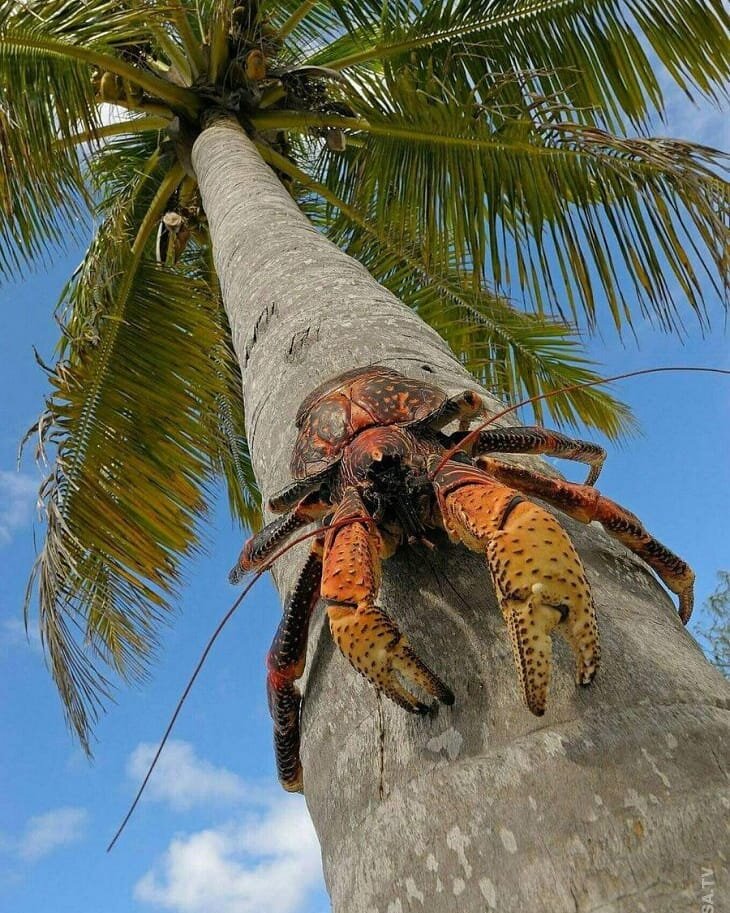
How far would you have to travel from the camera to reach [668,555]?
4.78 ft

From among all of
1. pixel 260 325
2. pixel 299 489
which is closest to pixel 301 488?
pixel 299 489

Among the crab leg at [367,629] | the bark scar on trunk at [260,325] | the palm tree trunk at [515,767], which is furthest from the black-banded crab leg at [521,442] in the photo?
the bark scar on trunk at [260,325]

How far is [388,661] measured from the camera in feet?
3.45

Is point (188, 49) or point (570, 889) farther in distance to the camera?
point (188, 49)

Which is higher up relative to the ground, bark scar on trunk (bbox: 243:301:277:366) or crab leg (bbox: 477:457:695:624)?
bark scar on trunk (bbox: 243:301:277:366)

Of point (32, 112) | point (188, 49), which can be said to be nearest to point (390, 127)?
point (188, 49)

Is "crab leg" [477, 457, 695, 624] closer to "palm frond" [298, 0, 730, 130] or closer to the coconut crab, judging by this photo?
the coconut crab

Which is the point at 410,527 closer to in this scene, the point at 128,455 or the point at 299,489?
the point at 299,489

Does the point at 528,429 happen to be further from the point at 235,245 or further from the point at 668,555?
the point at 235,245

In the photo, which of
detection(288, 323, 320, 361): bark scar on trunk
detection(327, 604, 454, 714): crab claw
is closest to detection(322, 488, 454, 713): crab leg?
detection(327, 604, 454, 714): crab claw

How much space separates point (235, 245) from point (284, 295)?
2.03 feet

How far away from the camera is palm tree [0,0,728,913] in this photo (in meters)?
0.92

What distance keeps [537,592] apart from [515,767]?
21 cm

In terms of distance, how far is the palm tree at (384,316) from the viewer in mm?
923
